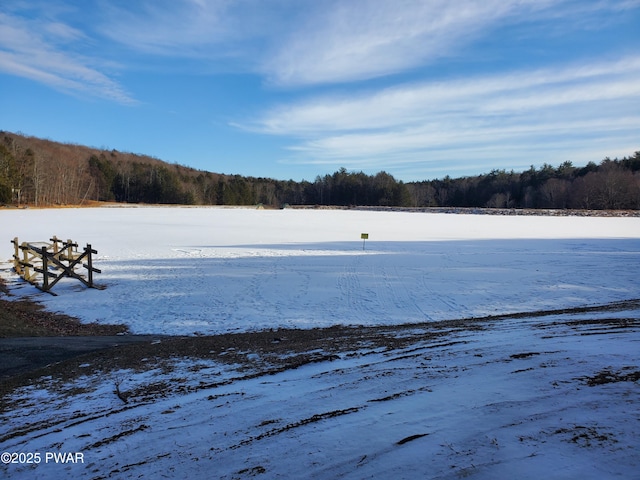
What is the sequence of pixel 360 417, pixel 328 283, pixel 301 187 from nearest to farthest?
1. pixel 360 417
2. pixel 328 283
3. pixel 301 187

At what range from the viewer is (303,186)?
426 feet

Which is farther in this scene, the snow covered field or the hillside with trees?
the hillside with trees

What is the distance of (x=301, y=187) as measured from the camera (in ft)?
428

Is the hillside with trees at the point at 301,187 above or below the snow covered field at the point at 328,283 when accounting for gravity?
above

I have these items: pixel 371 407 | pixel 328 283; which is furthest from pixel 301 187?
pixel 371 407

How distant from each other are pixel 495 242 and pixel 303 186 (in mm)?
105909

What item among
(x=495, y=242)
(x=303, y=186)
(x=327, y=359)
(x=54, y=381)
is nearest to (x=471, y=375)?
(x=327, y=359)

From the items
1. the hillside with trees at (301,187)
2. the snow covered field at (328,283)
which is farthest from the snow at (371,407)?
the hillside with trees at (301,187)

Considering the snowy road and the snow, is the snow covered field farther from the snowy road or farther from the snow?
the snowy road

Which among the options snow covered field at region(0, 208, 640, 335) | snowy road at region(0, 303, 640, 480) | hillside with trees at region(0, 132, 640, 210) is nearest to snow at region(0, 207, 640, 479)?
snowy road at region(0, 303, 640, 480)

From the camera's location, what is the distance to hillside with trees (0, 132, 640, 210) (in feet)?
239

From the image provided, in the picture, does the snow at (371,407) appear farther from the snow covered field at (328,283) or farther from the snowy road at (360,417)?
the snow covered field at (328,283)

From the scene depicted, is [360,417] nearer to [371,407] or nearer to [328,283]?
[371,407]

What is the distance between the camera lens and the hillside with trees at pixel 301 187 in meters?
72.9
